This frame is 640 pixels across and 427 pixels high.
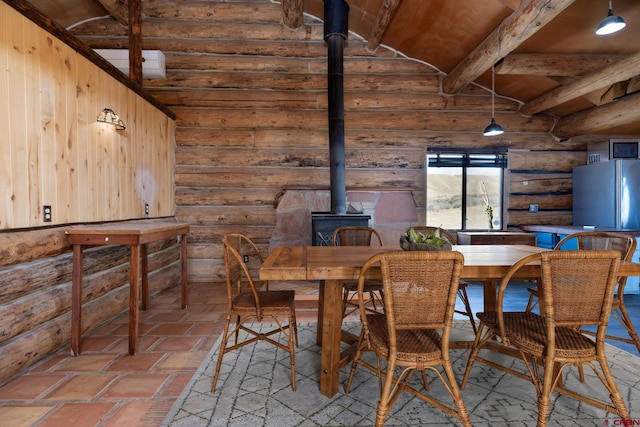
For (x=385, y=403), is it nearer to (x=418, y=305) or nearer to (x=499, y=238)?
(x=418, y=305)

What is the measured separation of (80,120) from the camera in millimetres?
2805

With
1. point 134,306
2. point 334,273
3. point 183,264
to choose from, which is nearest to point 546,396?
point 334,273

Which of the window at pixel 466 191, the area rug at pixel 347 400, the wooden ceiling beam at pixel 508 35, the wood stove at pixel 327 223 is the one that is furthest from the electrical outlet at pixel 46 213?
the window at pixel 466 191

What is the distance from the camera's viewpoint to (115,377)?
2.15m

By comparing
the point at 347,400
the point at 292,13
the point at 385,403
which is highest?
the point at 292,13

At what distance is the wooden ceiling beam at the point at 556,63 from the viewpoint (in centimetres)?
372

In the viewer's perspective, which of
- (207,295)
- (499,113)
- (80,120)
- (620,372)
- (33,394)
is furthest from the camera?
(499,113)

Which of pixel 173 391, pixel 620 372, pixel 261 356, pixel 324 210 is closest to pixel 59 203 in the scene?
pixel 173 391

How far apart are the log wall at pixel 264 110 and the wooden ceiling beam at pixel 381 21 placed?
0.72 feet

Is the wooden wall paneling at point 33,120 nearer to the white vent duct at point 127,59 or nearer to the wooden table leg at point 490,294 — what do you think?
the white vent duct at point 127,59

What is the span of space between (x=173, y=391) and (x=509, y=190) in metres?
5.15

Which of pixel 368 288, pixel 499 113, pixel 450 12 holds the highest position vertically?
pixel 450 12

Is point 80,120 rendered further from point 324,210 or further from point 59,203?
point 324,210

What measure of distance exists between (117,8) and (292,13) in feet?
7.90
